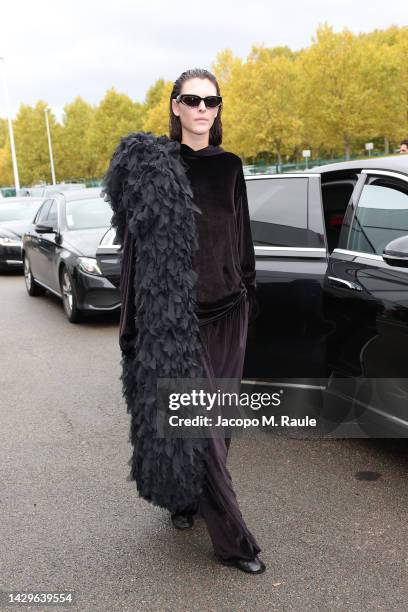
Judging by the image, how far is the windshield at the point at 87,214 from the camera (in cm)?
926

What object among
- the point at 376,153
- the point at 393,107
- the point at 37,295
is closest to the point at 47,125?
the point at 376,153

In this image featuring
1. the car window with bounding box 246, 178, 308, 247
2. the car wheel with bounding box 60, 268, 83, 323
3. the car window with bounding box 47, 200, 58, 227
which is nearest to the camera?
the car window with bounding box 246, 178, 308, 247

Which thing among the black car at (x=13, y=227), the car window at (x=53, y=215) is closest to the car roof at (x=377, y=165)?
the car window at (x=53, y=215)

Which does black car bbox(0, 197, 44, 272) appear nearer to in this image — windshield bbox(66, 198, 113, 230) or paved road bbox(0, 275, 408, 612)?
windshield bbox(66, 198, 113, 230)

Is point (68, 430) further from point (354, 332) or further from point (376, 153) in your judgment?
point (376, 153)

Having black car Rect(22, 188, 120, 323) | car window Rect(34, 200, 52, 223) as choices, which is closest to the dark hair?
black car Rect(22, 188, 120, 323)

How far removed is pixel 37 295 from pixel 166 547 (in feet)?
28.1

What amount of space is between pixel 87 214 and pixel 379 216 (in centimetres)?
621

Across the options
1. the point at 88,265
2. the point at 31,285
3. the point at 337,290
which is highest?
the point at 337,290

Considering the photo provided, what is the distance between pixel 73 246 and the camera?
338 inches

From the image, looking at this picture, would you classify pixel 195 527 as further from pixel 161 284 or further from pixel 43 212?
pixel 43 212

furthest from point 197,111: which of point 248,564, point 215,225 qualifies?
point 248,564

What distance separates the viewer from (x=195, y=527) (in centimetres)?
332

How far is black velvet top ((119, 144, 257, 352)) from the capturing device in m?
2.80
